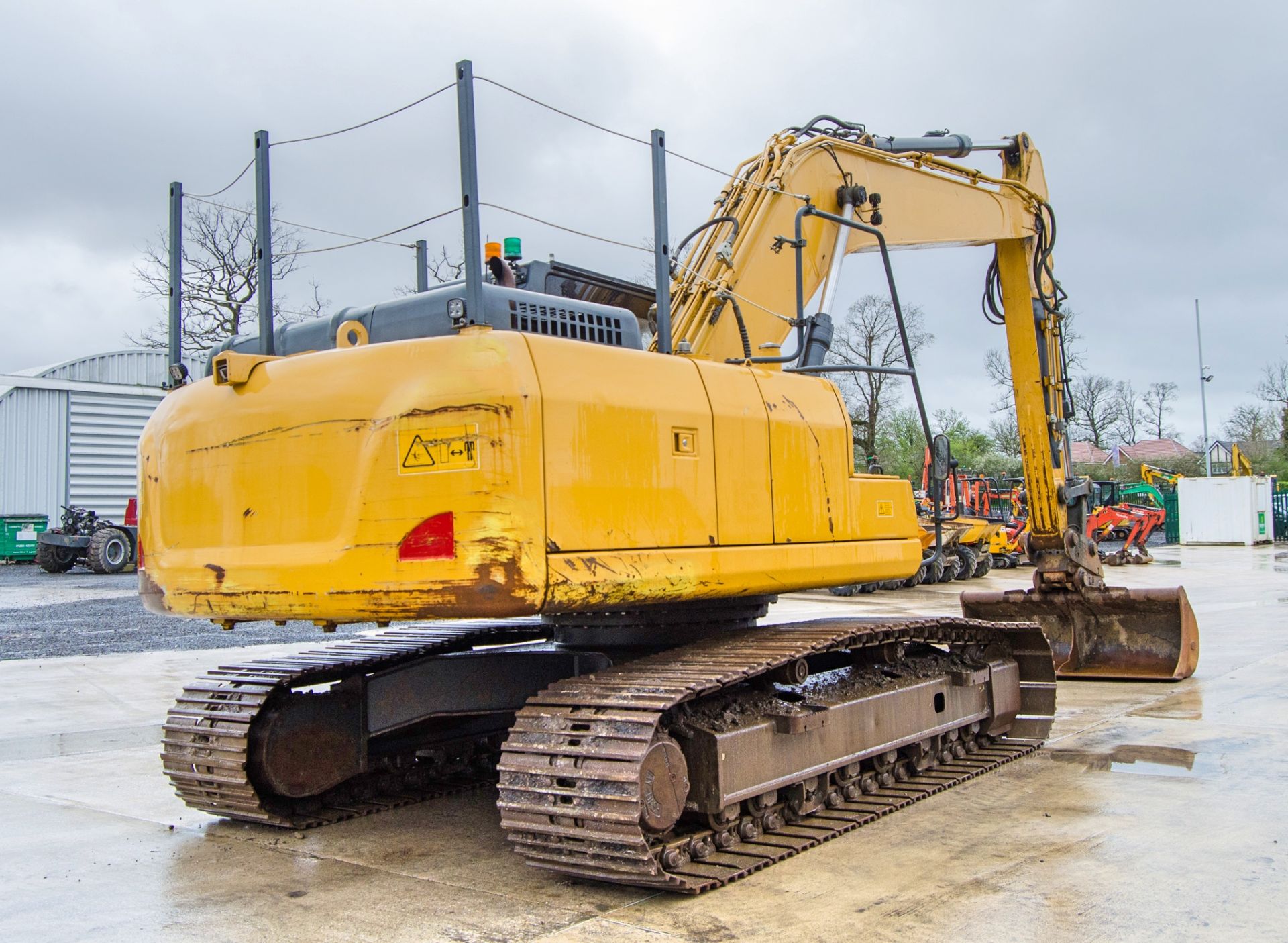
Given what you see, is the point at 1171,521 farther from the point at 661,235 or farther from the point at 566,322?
the point at 566,322

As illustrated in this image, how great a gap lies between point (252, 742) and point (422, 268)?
7.62 ft

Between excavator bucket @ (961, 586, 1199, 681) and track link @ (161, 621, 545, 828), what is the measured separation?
5.07 m

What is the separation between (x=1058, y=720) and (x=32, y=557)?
28007mm

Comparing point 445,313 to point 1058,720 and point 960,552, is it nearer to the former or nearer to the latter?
point 1058,720

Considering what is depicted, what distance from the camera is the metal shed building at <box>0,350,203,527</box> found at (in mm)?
30984

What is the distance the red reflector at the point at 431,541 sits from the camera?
14.1 ft

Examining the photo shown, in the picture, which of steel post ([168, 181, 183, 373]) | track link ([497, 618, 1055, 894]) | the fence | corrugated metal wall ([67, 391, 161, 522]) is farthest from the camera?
the fence

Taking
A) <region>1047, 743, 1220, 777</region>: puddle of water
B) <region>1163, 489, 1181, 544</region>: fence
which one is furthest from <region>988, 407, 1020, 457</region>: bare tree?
<region>1047, 743, 1220, 777</region>: puddle of water

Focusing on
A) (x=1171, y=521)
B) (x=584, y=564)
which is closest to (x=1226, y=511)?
(x=1171, y=521)

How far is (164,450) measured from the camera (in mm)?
5098

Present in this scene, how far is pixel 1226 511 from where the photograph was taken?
36.1 metres

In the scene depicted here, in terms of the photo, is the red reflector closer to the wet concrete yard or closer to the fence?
the wet concrete yard

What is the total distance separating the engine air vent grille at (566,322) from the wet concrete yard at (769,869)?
2173mm

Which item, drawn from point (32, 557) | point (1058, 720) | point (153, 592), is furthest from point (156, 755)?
point (32, 557)
